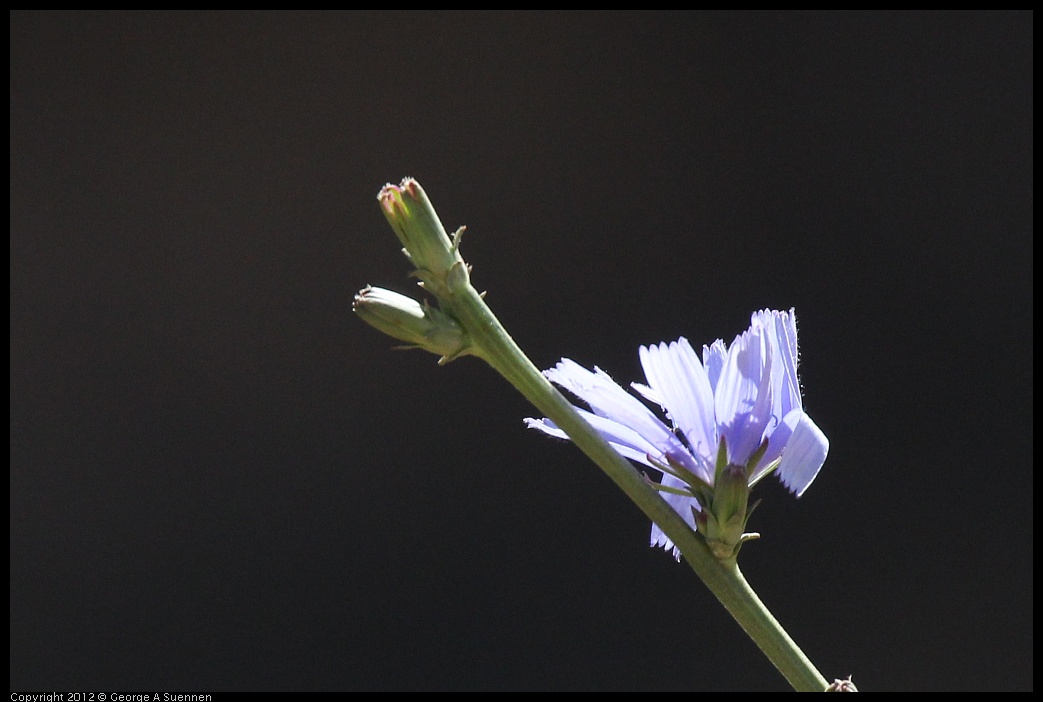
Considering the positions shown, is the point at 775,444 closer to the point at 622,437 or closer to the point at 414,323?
the point at 622,437

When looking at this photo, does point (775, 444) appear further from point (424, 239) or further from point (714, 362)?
point (424, 239)

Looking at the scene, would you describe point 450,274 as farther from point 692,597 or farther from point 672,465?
point 692,597

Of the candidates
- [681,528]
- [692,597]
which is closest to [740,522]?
[681,528]

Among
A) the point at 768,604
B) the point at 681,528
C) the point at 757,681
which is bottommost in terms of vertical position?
the point at 681,528

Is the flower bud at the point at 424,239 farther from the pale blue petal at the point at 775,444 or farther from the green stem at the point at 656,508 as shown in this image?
the pale blue petal at the point at 775,444

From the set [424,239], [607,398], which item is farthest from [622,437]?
[424,239]

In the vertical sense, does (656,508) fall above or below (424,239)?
below

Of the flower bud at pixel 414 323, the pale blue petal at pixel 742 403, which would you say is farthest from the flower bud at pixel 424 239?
the pale blue petal at pixel 742 403
